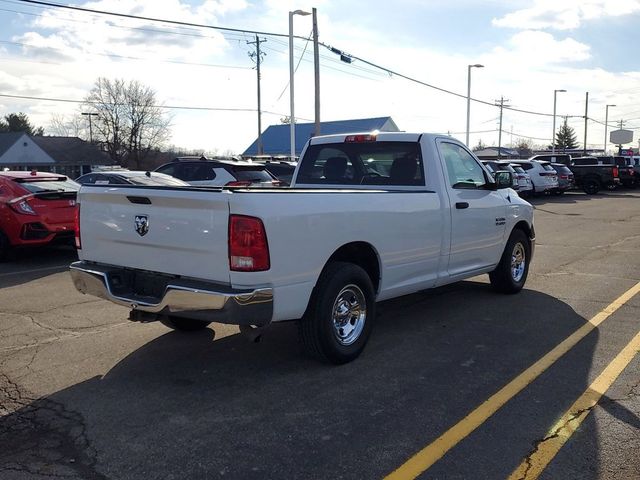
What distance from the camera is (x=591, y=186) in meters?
31.8

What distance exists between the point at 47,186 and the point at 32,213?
28.6 inches

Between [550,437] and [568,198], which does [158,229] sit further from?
[568,198]

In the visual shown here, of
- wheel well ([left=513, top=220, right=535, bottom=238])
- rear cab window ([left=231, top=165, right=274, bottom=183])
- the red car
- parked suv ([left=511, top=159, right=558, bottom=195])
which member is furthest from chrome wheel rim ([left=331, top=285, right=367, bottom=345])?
parked suv ([left=511, top=159, right=558, bottom=195])

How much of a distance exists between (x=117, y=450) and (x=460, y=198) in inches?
162

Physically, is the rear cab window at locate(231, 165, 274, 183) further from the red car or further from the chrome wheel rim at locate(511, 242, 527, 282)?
the chrome wheel rim at locate(511, 242, 527, 282)

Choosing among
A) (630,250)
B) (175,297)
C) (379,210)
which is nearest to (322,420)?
(175,297)

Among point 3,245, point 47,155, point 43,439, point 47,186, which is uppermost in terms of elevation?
point 47,155

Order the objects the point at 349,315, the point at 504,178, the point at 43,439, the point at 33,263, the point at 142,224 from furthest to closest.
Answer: the point at 33,263 < the point at 504,178 < the point at 349,315 < the point at 142,224 < the point at 43,439

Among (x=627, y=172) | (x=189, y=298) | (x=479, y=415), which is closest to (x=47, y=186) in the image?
(x=189, y=298)

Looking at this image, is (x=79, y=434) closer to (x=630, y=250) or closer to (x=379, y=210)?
(x=379, y=210)

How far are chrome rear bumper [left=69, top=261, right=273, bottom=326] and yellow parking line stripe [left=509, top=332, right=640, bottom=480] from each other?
187 centimetres

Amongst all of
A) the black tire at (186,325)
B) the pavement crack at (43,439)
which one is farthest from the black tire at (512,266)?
the pavement crack at (43,439)

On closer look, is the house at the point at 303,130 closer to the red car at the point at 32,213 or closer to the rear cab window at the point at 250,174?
the rear cab window at the point at 250,174

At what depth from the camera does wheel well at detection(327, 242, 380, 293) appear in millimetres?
4887
